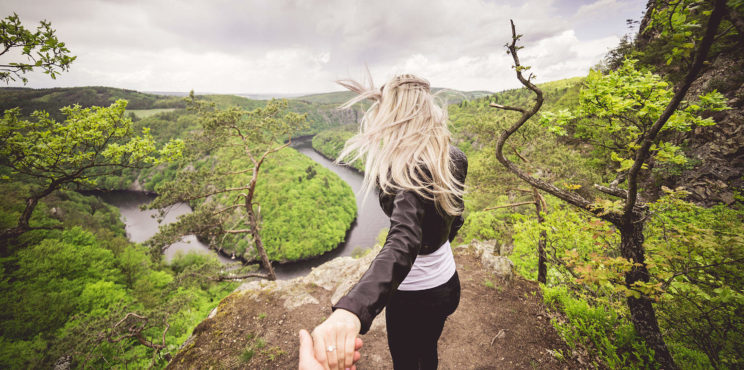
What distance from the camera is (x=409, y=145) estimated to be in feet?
5.24


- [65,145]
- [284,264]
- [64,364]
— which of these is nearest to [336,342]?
[65,145]

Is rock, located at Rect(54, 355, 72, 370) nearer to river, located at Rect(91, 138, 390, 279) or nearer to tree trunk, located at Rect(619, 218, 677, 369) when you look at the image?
tree trunk, located at Rect(619, 218, 677, 369)

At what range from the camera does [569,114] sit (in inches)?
132

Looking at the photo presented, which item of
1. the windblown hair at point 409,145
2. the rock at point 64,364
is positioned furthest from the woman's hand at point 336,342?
the rock at point 64,364

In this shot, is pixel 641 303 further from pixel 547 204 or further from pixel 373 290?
pixel 547 204

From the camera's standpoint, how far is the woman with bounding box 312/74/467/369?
4.02ft

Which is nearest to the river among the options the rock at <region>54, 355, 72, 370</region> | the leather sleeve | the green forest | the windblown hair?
the green forest

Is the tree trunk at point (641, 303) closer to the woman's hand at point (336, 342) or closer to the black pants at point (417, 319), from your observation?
the black pants at point (417, 319)

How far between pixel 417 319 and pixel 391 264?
3.19ft

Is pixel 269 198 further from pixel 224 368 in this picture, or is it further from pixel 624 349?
pixel 624 349

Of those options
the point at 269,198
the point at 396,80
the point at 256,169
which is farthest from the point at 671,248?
the point at 269,198

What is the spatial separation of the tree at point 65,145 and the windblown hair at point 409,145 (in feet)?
Answer: 23.7

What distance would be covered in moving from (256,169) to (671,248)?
10369mm

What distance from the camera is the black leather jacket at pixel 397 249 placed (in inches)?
40.9
